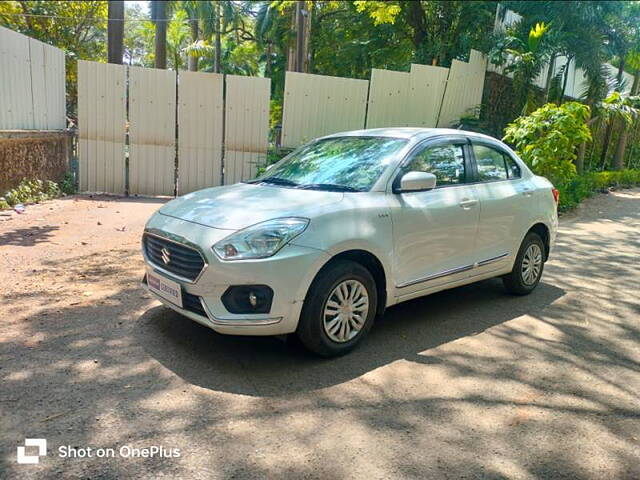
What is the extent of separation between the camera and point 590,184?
12.9 m

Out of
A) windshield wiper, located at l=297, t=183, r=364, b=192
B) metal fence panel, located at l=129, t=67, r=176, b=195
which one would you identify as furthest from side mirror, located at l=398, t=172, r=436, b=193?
metal fence panel, located at l=129, t=67, r=176, b=195

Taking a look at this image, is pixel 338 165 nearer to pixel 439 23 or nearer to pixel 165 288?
pixel 165 288

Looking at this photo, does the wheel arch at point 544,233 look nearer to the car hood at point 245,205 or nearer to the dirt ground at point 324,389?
the dirt ground at point 324,389

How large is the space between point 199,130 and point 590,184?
29.5ft

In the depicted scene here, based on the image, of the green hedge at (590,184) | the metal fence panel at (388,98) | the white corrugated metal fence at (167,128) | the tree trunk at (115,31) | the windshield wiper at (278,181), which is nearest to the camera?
the windshield wiper at (278,181)

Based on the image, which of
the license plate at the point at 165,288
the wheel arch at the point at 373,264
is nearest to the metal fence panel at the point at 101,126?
the license plate at the point at 165,288

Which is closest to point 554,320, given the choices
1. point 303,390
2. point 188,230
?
point 303,390

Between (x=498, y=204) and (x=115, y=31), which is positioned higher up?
(x=115, y=31)

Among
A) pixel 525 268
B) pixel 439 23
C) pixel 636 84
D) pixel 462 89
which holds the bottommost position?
pixel 525 268

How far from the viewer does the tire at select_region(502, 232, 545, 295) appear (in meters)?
5.63

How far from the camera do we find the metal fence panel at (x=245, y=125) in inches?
422

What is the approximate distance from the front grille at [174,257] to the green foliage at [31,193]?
550cm

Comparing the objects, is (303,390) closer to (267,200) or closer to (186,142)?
(267,200)

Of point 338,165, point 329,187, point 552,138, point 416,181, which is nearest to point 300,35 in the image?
point 552,138
